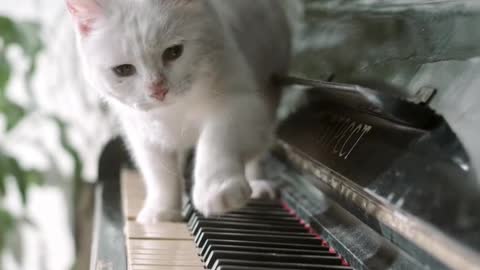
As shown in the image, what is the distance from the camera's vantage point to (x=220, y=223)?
3.30 feet

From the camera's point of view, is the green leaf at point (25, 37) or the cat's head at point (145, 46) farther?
the green leaf at point (25, 37)

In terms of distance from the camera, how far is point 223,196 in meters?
0.88

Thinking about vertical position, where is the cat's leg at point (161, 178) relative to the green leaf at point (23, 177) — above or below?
below

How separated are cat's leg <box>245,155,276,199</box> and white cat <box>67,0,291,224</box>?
0.39 ft

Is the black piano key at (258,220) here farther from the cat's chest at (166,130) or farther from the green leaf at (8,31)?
the green leaf at (8,31)

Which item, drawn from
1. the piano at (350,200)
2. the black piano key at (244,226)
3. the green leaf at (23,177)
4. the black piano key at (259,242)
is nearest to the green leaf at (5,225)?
the green leaf at (23,177)

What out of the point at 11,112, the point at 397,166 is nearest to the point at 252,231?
the point at 397,166

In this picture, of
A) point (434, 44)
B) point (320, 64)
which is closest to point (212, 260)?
point (434, 44)

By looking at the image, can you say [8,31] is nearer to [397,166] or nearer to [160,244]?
[160,244]

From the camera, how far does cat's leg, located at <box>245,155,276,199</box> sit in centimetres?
124

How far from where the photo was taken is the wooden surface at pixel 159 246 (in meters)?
0.87

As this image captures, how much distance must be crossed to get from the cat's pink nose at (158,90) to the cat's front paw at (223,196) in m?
0.18

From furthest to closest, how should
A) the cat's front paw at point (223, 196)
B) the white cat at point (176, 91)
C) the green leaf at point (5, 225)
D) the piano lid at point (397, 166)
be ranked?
1. the green leaf at point (5, 225)
2. the white cat at point (176, 91)
3. the cat's front paw at point (223, 196)
4. the piano lid at point (397, 166)

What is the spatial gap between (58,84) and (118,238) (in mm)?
1456
